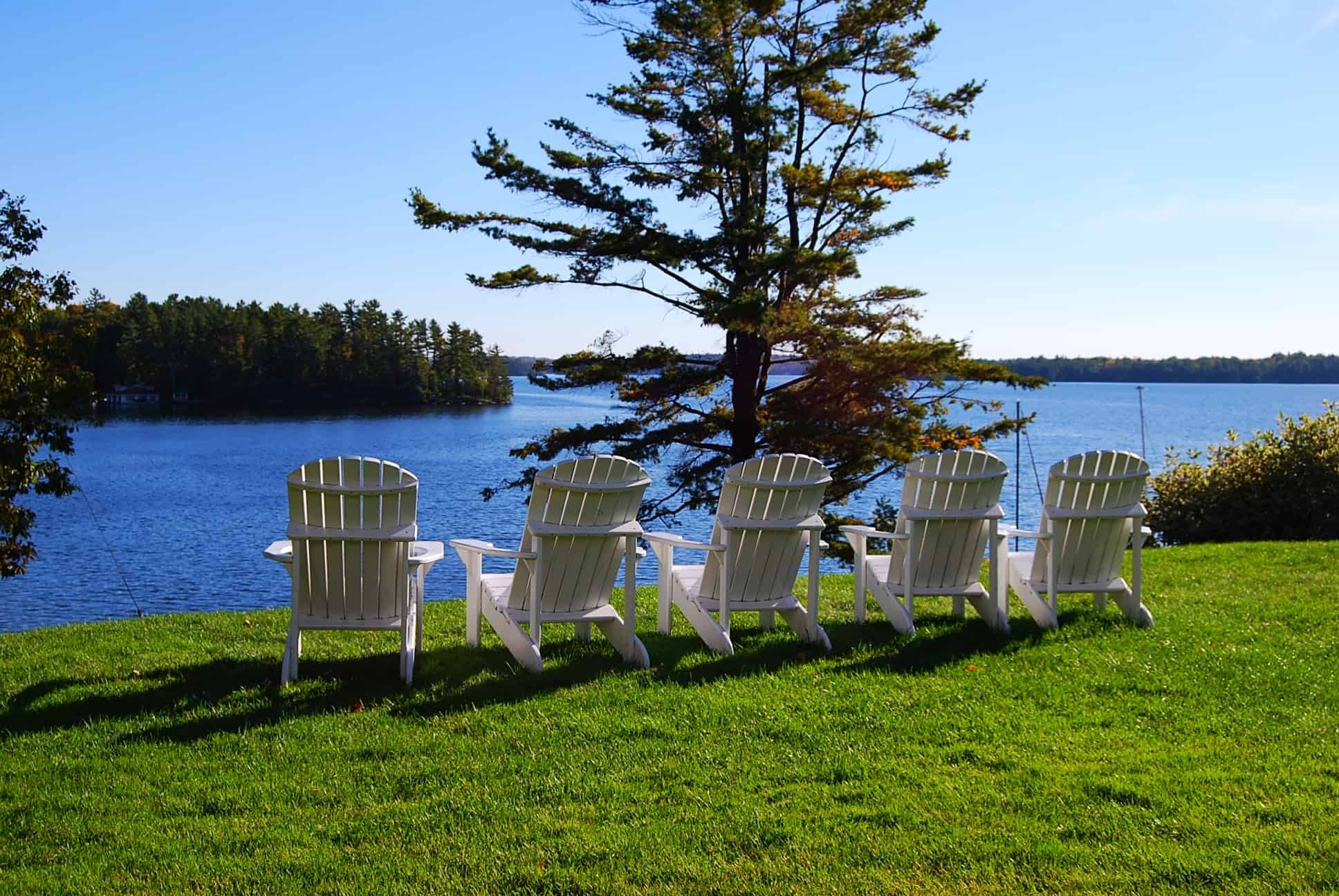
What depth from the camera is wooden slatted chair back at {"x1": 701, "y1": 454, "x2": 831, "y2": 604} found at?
586cm

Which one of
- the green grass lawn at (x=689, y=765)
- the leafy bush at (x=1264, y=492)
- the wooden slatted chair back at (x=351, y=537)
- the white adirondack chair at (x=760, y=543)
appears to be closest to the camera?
the green grass lawn at (x=689, y=765)

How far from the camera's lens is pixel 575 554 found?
5.54 meters

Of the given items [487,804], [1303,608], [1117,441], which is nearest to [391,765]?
[487,804]

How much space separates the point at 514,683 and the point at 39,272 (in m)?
5.57

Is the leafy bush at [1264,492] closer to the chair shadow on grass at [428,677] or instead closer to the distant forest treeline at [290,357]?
the chair shadow on grass at [428,677]

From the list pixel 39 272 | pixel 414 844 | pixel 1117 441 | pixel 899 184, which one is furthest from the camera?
pixel 1117 441

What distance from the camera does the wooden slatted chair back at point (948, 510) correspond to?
6.19 m

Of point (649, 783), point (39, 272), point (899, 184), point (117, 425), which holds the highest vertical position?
point (899, 184)

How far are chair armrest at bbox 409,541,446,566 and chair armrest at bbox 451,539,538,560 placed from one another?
0.10m

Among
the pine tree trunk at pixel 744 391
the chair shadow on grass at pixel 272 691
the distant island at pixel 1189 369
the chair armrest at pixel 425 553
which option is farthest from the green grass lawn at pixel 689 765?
the distant island at pixel 1189 369

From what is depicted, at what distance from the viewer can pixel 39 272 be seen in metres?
8.19

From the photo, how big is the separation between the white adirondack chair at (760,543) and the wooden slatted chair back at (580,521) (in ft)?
1.18

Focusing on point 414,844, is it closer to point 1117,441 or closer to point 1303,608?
point 1303,608

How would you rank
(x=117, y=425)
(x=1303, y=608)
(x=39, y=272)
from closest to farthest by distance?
(x=1303, y=608), (x=39, y=272), (x=117, y=425)
